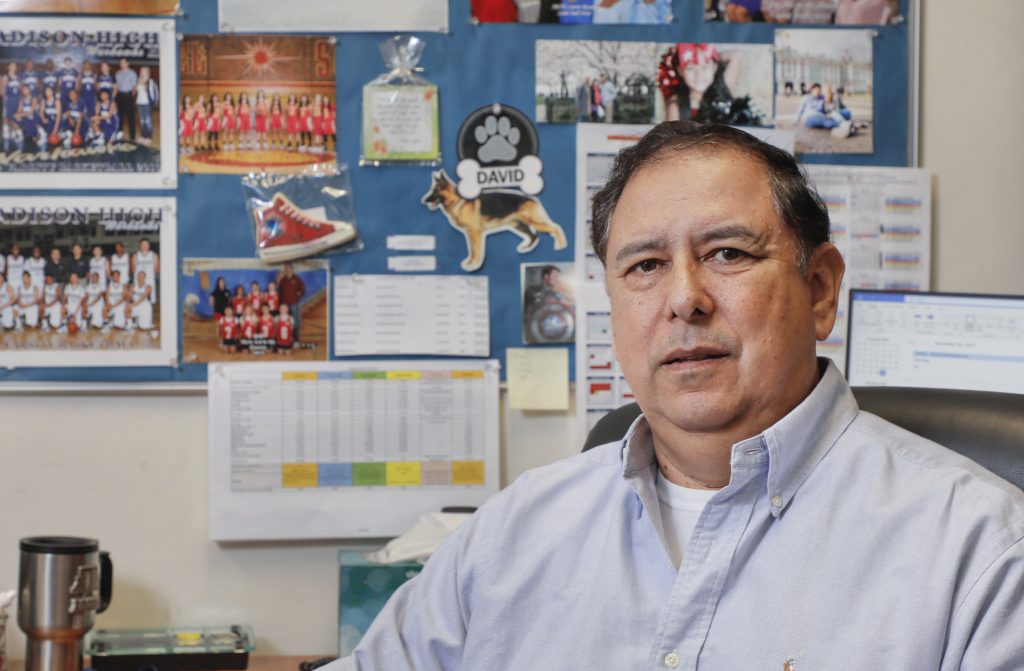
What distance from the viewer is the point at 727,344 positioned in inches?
45.8

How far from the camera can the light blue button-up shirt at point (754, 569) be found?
1001 millimetres

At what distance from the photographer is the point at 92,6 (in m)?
2.15

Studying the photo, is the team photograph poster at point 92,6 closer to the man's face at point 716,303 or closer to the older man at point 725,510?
the older man at point 725,510

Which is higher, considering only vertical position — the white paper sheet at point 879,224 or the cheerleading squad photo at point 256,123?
the cheerleading squad photo at point 256,123

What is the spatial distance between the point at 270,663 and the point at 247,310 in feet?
2.25

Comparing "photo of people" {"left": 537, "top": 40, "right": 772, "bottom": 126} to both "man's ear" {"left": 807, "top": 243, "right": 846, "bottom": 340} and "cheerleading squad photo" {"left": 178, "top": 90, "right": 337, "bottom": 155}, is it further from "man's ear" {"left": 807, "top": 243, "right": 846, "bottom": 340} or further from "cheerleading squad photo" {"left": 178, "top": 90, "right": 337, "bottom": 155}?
"man's ear" {"left": 807, "top": 243, "right": 846, "bottom": 340}

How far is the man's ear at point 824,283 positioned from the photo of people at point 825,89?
1.09 metres

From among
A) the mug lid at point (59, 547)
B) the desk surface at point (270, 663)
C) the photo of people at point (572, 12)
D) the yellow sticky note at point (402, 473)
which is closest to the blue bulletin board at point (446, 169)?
the photo of people at point (572, 12)

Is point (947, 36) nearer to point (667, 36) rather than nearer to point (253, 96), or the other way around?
point (667, 36)

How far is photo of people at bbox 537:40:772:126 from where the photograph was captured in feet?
7.31

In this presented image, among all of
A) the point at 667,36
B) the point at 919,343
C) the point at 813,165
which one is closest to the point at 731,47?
the point at 667,36

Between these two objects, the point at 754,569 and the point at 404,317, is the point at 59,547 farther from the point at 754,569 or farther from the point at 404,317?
the point at 754,569

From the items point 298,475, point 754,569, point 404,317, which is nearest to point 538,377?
point 404,317

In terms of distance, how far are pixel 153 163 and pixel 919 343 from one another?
1.49 meters
